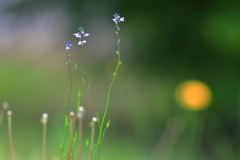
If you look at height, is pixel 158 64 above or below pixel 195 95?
above

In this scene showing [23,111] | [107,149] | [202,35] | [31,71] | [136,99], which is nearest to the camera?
[202,35]

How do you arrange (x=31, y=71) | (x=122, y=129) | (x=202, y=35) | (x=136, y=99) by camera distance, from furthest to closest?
1. (x=31, y=71)
2. (x=122, y=129)
3. (x=136, y=99)
4. (x=202, y=35)

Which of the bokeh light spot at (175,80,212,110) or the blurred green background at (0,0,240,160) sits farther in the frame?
the bokeh light spot at (175,80,212,110)

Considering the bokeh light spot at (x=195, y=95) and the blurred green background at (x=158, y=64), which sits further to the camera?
the bokeh light spot at (x=195, y=95)

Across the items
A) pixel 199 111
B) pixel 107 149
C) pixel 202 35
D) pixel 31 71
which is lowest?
pixel 107 149

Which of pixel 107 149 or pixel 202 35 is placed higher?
pixel 202 35

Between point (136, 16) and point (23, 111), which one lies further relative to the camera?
point (23, 111)

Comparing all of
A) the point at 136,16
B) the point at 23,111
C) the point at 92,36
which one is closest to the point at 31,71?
the point at 23,111

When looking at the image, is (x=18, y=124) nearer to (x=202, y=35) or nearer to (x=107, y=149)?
(x=107, y=149)
